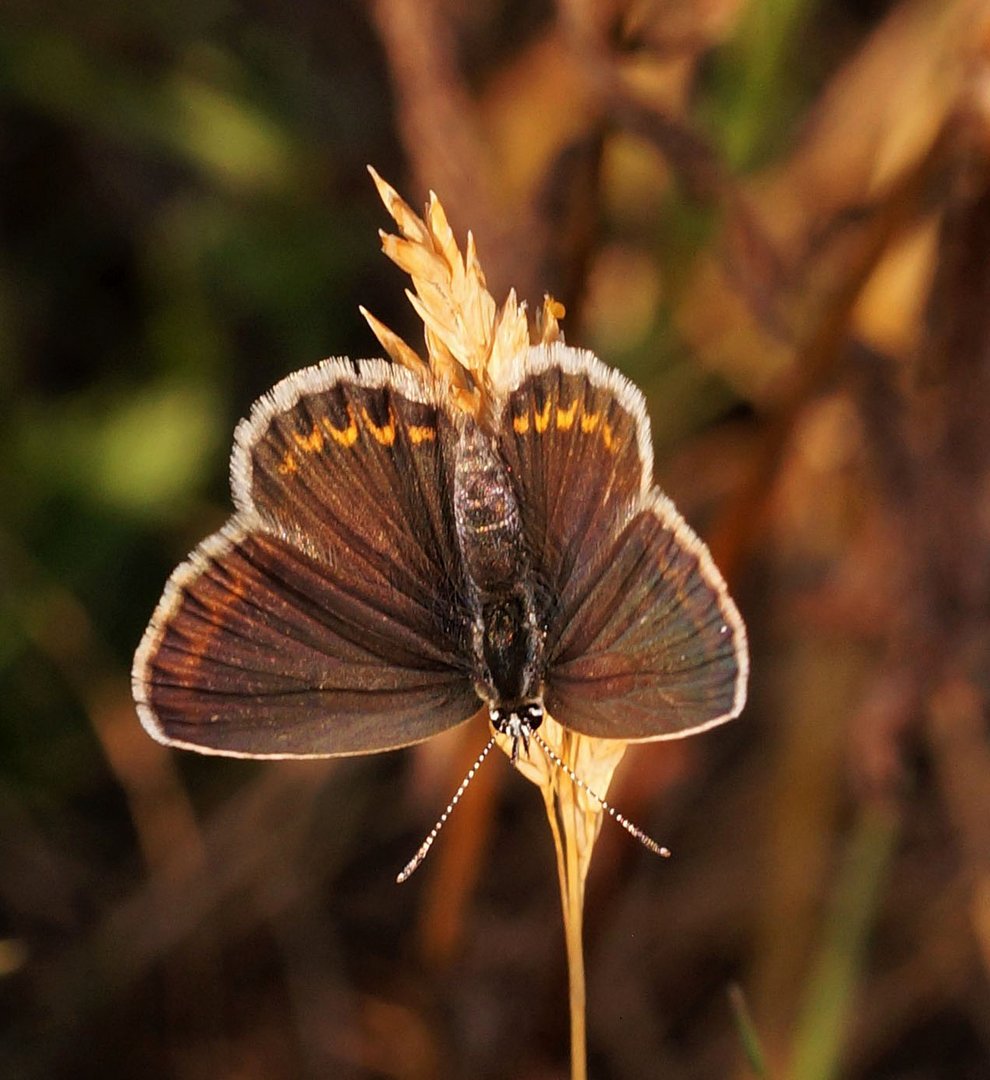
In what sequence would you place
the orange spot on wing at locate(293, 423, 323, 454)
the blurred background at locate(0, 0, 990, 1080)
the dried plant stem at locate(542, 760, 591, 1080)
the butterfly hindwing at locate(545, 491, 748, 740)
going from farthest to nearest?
the blurred background at locate(0, 0, 990, 1080)
the orange spot on wing at locate(293, 423, 323, 454)
the butterfly hindwing at locate(545, 491, 748, 740)
the dried plant stem at locate(542, 760, 591, 1080)

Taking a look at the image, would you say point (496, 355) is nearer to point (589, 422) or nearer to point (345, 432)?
point (589, 422)

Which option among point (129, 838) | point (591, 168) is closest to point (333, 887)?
point (129, 838)

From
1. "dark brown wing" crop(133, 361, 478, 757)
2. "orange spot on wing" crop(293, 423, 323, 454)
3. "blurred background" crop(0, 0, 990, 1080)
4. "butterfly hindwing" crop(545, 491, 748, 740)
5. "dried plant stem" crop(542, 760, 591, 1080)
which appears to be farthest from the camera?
"blurred background" crop(0, 0, 990, 1080)

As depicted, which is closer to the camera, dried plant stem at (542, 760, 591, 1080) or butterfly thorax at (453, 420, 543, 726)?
dried plant stem at (542, 760, 591, 1080)

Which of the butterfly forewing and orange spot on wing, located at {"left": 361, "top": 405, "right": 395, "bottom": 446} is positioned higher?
orange spot on wing, located at {"left": 361, "top": 405, "right": 395, "bottom": 446}

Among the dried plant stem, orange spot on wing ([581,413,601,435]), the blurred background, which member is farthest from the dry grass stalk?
the blurred background

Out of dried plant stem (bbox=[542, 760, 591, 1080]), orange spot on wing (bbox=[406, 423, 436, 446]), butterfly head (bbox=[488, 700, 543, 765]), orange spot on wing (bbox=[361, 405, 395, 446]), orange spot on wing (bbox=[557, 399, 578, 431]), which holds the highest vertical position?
orange spot on wing (bbox=[361, 405, 395, 446])

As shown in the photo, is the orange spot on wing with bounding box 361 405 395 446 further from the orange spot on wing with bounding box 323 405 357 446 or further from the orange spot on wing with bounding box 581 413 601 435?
the orange spot on wing with bounding box 581 413 601 435

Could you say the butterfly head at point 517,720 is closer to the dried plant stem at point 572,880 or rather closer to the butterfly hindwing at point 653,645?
the butterfly hindwing at point 653,645

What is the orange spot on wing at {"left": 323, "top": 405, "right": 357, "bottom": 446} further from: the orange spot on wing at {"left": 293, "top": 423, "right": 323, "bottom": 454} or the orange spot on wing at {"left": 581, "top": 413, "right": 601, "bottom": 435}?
the orange spot on wing at {"left": 581, "top": 413, "right": 601, "bottom": 435}
